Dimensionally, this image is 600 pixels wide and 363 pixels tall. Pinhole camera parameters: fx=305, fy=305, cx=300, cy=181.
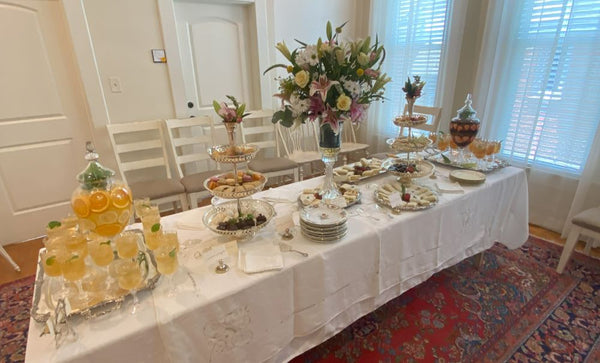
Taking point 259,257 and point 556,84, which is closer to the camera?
point 259,257

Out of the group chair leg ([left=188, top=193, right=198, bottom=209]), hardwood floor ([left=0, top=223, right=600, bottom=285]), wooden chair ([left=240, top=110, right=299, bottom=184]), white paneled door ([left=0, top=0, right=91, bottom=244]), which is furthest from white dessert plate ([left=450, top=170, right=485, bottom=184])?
white paneled door ([left=0, top=0, right=91, bottom=244])

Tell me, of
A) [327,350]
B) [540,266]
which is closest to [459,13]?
[540,266]

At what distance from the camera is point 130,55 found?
258cm

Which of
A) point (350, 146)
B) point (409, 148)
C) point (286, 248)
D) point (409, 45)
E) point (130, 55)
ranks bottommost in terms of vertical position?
point (350, 146)

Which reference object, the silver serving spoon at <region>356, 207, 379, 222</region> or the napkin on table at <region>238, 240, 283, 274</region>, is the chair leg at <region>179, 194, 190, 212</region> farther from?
the silver serving spoon at <region>356, 207, 379, 222</region>

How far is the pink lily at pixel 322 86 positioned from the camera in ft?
3.85

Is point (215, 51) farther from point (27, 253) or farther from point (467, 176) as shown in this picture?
point (467, 176)

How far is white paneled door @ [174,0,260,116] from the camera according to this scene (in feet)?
9.50

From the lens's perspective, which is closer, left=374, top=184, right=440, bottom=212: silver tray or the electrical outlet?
left=374, top=184, right=440, bottom=212: silver tray

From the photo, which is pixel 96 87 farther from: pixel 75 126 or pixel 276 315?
pixel 276 315

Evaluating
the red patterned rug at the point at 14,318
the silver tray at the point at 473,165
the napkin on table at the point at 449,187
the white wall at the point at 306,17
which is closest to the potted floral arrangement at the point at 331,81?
the napkin on table at the point at 449,187

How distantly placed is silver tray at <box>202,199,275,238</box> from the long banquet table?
0.06m

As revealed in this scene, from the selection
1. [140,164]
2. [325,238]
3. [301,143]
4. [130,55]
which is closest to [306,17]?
[301,143]

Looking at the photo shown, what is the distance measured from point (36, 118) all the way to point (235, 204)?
2190 mm
